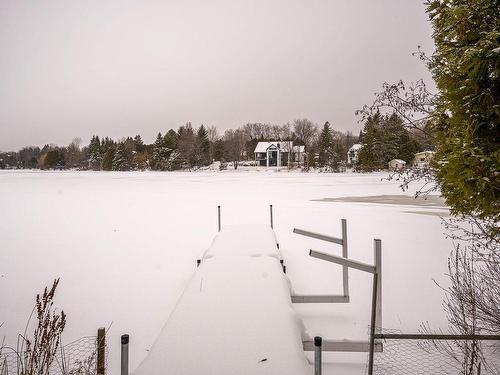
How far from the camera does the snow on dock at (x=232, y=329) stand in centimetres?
245

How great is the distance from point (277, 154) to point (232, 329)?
8078 centimetres

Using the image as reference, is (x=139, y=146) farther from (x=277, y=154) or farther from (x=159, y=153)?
Result: (x=277, y=154)

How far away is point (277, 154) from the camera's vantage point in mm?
82750

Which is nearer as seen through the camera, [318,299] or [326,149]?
[318,299]

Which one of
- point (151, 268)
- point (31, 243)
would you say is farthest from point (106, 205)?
point (151, 268)

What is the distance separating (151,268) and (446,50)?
717cm

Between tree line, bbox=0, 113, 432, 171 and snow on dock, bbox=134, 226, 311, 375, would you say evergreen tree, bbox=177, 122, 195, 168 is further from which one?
snow on dock, bbox=134, 226, 311, 375

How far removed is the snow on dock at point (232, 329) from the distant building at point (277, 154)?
7621 centimetres

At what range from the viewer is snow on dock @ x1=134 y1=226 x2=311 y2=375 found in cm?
245

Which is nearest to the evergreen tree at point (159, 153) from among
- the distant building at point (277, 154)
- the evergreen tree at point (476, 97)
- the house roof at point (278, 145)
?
the distant building at point (277, 154)

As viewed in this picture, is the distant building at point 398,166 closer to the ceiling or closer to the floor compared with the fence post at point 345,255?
closer to the ceiling

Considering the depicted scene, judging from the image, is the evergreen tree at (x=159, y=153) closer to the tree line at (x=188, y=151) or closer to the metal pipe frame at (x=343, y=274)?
the tree line at (x=188, y=151)

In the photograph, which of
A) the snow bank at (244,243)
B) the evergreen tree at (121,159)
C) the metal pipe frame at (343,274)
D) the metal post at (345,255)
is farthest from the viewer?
the evergreen tree at (121,159)

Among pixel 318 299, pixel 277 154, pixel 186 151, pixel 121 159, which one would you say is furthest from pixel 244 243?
pixel 121 159
